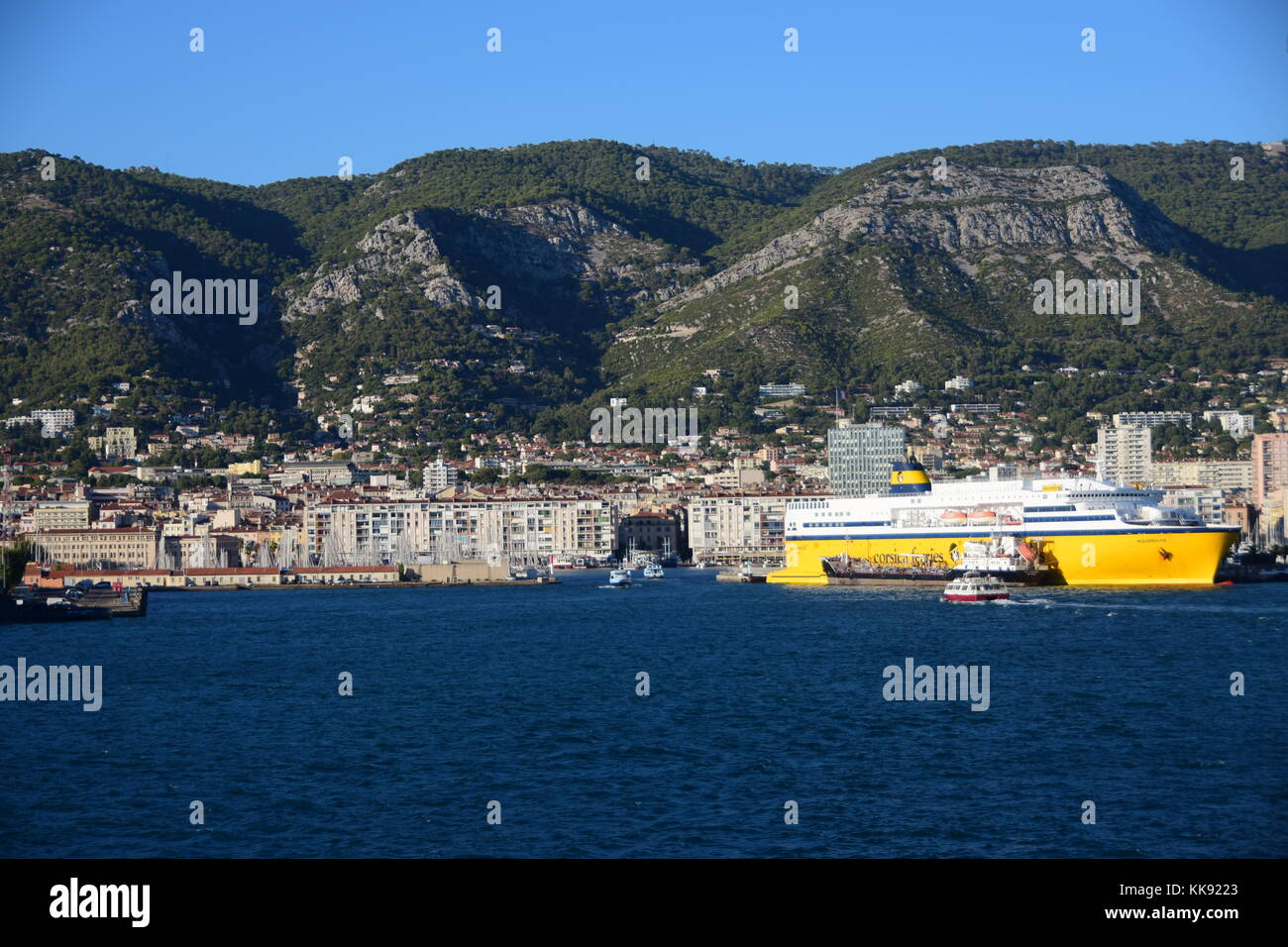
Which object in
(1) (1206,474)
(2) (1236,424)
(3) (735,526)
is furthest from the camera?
(2) (1236,424)

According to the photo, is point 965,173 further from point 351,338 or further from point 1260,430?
point 351,338

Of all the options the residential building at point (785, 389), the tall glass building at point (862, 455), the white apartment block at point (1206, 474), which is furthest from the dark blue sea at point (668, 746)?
the residential building at point (785, 389)

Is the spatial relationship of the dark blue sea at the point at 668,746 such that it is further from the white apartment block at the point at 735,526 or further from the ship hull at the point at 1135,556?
the white apartment block at the point at 735,526
